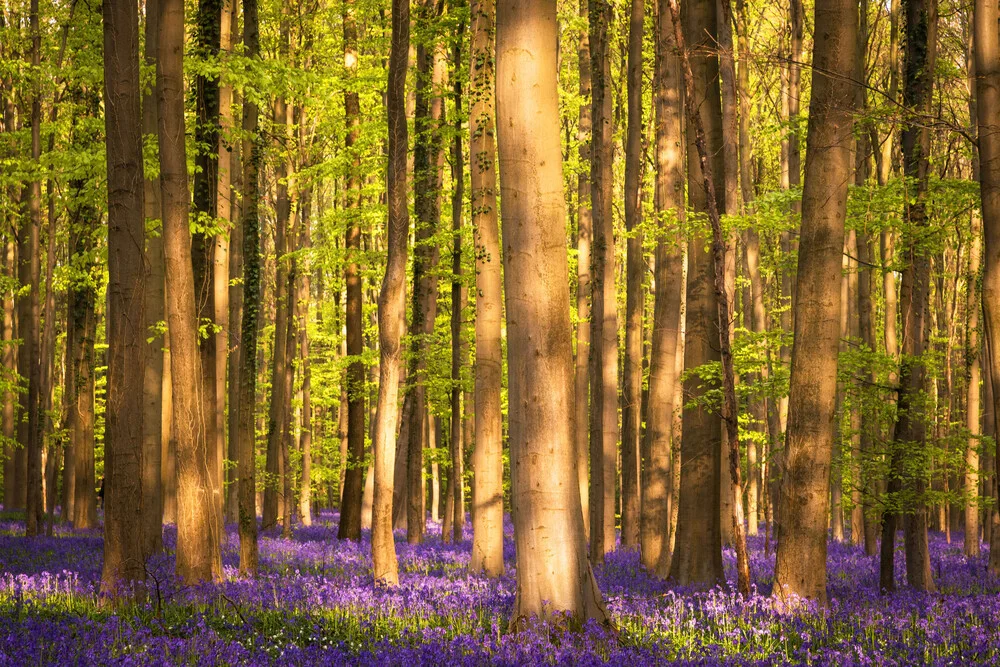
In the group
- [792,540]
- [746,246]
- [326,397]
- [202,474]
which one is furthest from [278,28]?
[792,540]

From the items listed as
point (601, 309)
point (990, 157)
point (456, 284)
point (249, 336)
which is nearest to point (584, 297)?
point (456, 284)

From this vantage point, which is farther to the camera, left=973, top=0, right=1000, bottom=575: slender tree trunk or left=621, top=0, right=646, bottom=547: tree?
left=621, top=0, right=646, bottom=547: tree

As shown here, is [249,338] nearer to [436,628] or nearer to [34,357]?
[436,628]

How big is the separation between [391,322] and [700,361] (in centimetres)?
459

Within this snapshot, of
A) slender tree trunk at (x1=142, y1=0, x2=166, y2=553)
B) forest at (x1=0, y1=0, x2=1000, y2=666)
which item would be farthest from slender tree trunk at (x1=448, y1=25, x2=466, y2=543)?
slender tree trunk at (x1=142, y1=0, x2=166, y2=553)

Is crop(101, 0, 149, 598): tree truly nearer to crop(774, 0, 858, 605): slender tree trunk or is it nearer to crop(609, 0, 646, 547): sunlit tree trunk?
crop(774, 0, 858, 605): slender tree trunk

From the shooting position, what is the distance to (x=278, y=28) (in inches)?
1129

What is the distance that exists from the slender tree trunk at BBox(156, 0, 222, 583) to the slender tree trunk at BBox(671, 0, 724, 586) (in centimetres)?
658

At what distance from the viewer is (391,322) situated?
1292 centimetres

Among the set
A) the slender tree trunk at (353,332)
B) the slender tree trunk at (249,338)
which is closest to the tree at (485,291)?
the slender tree trunk at (249,338)

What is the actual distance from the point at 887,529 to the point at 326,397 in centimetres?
2381

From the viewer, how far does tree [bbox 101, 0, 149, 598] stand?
9.60m

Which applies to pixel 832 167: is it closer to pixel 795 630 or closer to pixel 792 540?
pixel 792 540

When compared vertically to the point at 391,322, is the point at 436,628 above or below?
below
